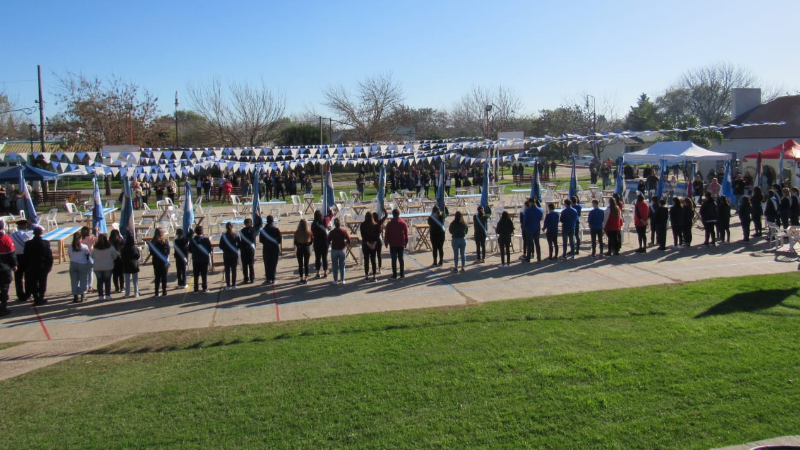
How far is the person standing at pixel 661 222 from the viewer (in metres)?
15.3

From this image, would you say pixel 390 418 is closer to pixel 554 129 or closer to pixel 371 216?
pixel 371 216

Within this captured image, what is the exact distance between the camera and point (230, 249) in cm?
1212

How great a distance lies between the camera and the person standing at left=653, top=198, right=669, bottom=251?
15.3 meters

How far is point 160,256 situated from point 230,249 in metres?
1.36

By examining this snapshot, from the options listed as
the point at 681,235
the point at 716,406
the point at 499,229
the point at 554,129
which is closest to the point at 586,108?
the point at 554,129

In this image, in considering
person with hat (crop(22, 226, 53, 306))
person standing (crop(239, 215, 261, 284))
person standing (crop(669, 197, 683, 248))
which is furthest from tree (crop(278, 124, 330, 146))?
person with hat (crop(22, 226, 53, 306))

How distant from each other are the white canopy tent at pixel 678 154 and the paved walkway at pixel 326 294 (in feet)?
34.4

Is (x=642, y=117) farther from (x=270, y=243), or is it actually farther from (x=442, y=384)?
(x=442, y=384)

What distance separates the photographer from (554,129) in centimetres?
5947

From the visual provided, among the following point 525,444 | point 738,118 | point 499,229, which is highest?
point 738,118

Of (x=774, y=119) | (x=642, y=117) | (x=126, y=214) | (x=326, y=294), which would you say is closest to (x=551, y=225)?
(x=326, y=294)

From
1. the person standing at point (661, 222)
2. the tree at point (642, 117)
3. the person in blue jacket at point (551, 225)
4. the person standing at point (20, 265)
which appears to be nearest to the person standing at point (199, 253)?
the person standing at point (20, 265)

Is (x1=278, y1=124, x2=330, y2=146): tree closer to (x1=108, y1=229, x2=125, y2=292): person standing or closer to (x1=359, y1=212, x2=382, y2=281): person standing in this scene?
(x1=108, y1=229, x2=125, y2=292): person standing

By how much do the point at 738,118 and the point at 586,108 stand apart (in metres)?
18.2
